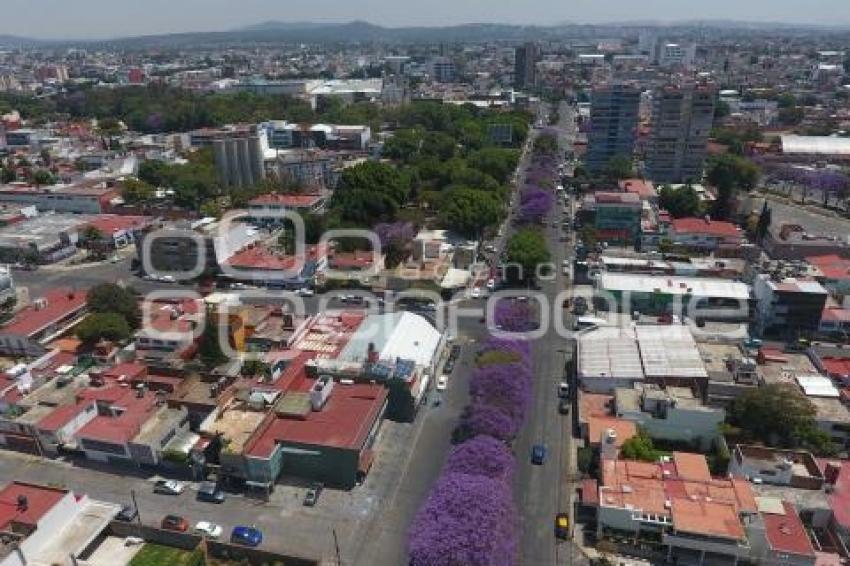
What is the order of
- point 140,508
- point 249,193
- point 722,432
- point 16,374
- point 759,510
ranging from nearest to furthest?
point 759,510 < point 140,508 < point 722,432 < point 16,374 < point 249,193

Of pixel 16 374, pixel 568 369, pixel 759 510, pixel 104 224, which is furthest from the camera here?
pixel 104 224

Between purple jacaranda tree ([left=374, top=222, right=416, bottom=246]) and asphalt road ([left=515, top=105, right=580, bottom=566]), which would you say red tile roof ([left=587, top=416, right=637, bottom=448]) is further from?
purple jacaranda tree ([left=374, top=222, right=416, bottom=246])

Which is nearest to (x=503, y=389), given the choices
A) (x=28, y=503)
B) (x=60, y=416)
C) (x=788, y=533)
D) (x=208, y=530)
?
(x=788, y=533)

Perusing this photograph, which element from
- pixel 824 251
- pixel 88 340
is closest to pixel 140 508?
pixel 88 340

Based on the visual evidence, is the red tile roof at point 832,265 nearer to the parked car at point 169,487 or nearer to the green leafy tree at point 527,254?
the green leafy tree at point 527,254

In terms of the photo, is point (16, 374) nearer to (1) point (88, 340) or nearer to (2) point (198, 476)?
(1) point (88, 340)

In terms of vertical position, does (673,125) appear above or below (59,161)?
above

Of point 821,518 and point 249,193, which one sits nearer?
point 821,518

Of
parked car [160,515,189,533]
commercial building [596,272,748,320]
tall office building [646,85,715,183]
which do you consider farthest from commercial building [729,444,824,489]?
tall office building [646,85,715,183]
